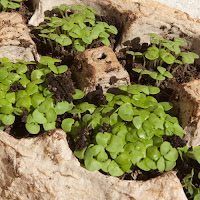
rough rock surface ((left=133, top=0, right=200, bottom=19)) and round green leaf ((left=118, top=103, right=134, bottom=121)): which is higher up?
rough rock surface ((left=133, top=0, right=200, bottom=19))

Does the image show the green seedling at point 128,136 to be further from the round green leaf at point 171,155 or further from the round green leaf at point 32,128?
the round green leaf at point 32,128

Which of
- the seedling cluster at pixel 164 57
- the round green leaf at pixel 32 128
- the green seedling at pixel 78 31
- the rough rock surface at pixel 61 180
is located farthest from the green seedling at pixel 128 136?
the green seedling at pixel 78 31

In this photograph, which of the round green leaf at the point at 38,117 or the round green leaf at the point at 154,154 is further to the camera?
the round green leaf at the point at 38,117

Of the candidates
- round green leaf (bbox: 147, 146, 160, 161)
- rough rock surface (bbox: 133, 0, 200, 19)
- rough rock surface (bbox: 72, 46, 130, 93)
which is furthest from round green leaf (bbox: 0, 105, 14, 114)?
rough rock surface (bbox: 133, 0, 200, 19)

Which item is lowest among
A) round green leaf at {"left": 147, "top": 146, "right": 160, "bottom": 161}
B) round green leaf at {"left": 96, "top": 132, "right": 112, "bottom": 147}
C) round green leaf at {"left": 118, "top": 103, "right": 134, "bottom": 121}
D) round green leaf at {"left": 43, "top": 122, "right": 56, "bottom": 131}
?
round green leaf at {"left": 43, "top": 122, "right": 56, "bottom": 131}

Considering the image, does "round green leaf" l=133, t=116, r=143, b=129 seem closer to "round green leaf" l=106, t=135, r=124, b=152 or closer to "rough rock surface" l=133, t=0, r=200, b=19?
"round green leaf" l=106, t=135, r=124, b=152

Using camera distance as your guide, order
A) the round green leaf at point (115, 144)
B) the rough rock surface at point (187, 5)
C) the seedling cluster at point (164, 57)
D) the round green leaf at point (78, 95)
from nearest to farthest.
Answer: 1. the round green leaf at point (115, 144)
2. the round green leaf at point (78, 95)
3. the seedling cluster at point (164, 57)
4. the rough rock surface at point (187, 5)

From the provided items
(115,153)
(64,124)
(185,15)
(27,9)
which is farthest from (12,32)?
(185,15)
